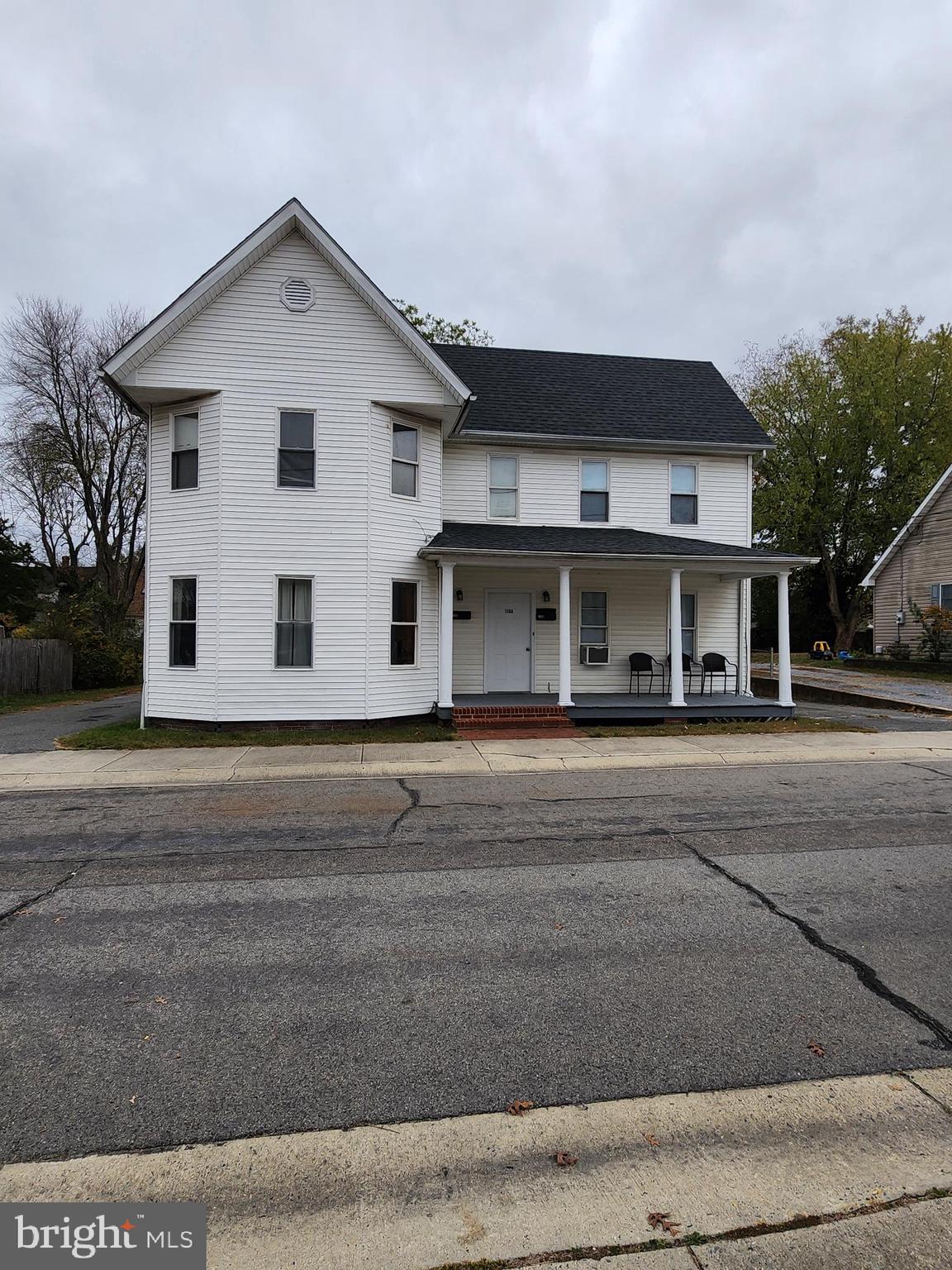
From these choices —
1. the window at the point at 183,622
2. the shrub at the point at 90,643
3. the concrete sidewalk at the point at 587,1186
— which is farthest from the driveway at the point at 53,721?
the concrete sidewalk at the point at 587,1186

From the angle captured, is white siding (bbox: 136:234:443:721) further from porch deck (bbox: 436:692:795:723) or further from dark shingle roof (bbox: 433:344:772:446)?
dark shingle roof (bbox: 433:344:772:446)

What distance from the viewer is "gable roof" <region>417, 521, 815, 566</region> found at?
14.1m

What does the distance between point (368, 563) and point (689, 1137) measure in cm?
1182

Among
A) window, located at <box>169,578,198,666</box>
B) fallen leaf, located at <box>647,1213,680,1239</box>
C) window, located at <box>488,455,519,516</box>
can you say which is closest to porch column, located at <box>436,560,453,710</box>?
window, located at <box>488,455,519,516</box>

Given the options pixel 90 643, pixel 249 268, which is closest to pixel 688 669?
pixel 249 268

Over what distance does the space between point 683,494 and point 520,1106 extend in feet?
52.5

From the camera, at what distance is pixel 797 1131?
2.78 meters

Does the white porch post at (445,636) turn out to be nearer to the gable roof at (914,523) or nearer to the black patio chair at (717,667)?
the black patio chair at (717,667)

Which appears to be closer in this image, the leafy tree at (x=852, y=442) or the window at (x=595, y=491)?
the window at (x=595, y=491)

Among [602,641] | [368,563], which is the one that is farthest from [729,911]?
[602,641]

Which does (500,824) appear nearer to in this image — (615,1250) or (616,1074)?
(616,1074)

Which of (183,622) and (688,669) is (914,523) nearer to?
(688,669)

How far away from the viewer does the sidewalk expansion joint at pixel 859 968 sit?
347cm

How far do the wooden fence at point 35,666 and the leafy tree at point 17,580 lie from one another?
8071 mm
